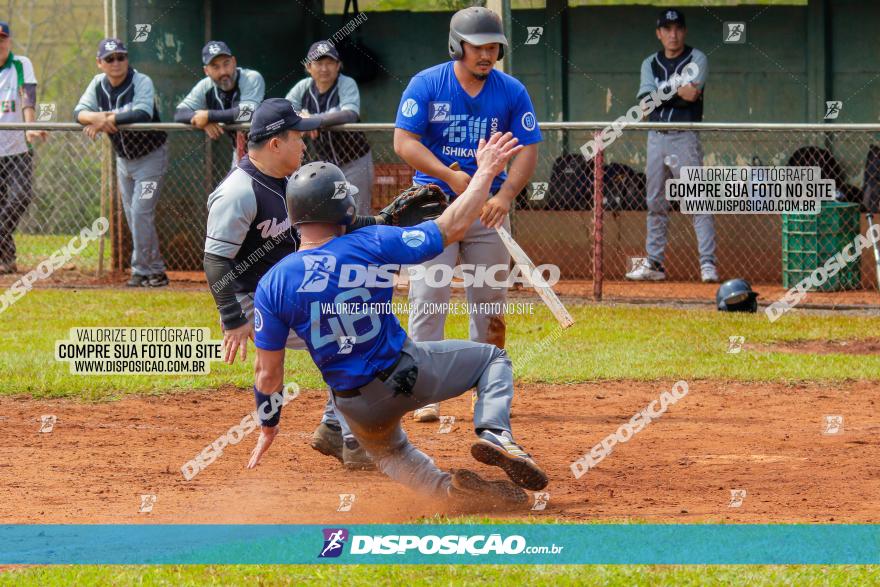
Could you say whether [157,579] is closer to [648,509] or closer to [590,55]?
[648,509]

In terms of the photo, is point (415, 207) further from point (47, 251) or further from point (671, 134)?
point (47, 251)

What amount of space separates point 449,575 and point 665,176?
9.30 metres

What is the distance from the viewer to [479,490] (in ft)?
20.2

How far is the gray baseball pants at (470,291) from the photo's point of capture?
7934mm

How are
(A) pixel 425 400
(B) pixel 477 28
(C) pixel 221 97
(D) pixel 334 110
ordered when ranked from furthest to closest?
(C) pixel 221 97, (D) pixel 334 110, (B) pixel 477 28, (A) pixel 425 400

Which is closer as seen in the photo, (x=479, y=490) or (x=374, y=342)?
(x=374, y=342)

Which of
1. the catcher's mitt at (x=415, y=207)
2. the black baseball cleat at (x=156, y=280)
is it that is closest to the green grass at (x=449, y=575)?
the catcher's mitt at (x=415, y=207)

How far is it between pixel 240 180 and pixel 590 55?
35.2 ft

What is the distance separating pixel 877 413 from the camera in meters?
8.55

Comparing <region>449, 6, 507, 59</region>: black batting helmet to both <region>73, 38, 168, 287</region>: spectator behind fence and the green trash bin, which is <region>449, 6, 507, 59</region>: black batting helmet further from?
the green trash bin

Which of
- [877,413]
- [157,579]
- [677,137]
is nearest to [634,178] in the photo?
[677,137]

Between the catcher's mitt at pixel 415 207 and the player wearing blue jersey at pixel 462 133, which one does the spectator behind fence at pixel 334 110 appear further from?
the catcher's mitt at pixel 415 207

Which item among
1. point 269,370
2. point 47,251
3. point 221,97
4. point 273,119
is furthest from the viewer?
point 47,251

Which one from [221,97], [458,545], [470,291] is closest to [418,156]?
[470,291]
